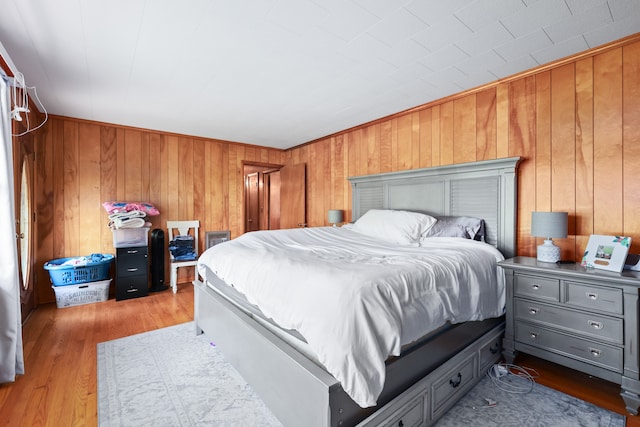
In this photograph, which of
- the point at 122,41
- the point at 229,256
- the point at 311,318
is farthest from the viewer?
the point at 229,256

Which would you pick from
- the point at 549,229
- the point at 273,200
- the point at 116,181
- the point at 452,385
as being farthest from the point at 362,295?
the point at 273,200

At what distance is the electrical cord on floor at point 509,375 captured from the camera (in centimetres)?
193

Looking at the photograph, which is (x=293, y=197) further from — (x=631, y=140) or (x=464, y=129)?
(x=631, y=140)

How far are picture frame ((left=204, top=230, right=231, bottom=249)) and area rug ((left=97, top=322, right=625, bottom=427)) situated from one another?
8.61ft

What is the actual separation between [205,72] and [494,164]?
274 cm

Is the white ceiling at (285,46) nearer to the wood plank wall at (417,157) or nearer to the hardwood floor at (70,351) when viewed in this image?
the wood plank wall at (417,157)

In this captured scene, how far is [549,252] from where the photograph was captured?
85.8 inches

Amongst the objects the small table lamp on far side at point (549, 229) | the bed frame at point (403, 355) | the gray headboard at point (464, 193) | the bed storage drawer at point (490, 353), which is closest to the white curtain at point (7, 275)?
the bed frame at point (403, 355)

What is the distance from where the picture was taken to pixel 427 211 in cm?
323

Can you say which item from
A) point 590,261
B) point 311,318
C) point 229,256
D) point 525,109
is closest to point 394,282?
point 311,318

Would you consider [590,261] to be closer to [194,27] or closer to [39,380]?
[194,27]

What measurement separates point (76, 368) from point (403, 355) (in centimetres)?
239

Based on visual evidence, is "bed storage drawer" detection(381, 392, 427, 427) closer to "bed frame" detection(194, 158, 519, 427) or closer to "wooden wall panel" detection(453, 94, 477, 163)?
"bed frame" detection(194, 158, 519, 427)

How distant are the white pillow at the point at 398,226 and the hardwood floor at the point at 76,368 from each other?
4.19ft
